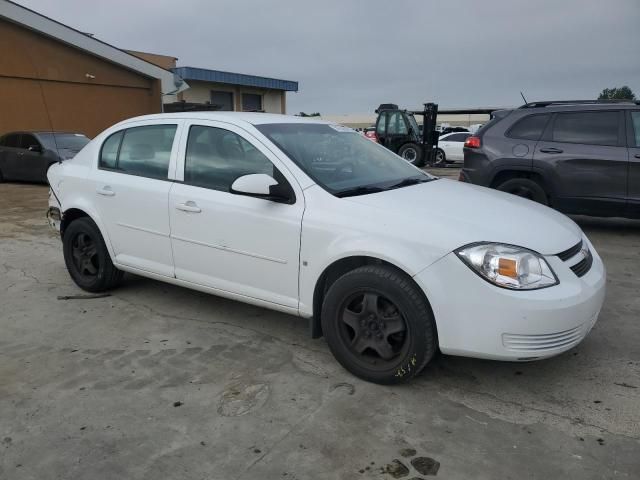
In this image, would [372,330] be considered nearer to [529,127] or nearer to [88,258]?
[88,258]

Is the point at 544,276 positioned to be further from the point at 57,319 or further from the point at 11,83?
the point at 11,83

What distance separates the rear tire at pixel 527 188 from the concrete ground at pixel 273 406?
2990 mm

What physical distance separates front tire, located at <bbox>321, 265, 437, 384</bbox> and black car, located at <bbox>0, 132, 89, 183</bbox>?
37.4 feet

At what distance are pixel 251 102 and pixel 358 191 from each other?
27740 millimetres

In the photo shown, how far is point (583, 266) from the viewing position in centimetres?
340

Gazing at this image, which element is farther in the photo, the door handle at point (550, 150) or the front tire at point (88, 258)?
the door handle at point (550, 150)

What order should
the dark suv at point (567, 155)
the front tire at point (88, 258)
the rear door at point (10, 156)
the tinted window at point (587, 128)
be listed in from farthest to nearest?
the rear door at point (10, 156)
the tinted window at point (587, 128)
the dark suv at point (567, 155)
the front tire at point (88, 258)

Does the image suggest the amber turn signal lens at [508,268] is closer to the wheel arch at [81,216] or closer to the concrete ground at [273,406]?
the concrete ground at [273,406]

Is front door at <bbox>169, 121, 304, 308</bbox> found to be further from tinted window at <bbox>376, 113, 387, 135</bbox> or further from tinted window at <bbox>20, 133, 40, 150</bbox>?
tinted window at <bbox>376, 113, 387, 135</bbox>

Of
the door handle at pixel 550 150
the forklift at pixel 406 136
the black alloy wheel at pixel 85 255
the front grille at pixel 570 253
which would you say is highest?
the forklift at pixel 406 136

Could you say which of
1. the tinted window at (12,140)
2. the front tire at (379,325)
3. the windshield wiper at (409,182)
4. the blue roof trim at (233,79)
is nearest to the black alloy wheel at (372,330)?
the front tire at (379,325)

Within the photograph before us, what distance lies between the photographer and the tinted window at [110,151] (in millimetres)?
4820

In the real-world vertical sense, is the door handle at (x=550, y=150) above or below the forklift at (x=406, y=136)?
below

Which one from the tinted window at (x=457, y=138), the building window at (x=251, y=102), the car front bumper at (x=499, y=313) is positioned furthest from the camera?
the building window at (x=251, y=102)
